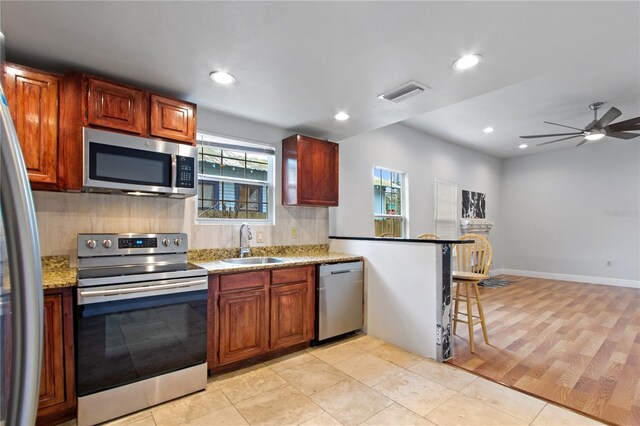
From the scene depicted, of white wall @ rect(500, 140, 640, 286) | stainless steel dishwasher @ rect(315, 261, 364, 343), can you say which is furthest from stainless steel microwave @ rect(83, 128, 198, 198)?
white wall @ rect(500, 140, 640, 286)

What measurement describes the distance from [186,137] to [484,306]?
14.7 feet

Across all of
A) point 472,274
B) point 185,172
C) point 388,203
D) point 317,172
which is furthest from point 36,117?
point 388,203

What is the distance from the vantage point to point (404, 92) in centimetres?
257

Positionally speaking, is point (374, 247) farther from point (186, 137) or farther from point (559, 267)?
point (559, 267)

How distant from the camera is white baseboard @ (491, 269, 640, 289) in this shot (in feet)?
19.6

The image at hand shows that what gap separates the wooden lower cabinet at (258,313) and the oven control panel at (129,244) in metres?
0.47

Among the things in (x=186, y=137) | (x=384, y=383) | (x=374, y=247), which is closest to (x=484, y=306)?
(x=374, y=247)

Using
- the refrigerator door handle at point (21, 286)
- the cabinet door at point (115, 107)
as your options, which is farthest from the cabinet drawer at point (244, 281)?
the refrigerator door handle at point (21, 286)

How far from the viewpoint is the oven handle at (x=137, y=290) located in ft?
6.20

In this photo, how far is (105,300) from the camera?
6.33ft

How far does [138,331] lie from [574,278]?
7986mm

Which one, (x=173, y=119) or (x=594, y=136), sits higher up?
(x=594, y=136)

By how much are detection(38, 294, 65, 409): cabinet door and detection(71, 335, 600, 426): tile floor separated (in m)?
0.42

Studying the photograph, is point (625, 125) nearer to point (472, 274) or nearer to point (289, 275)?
point (472, 274)
